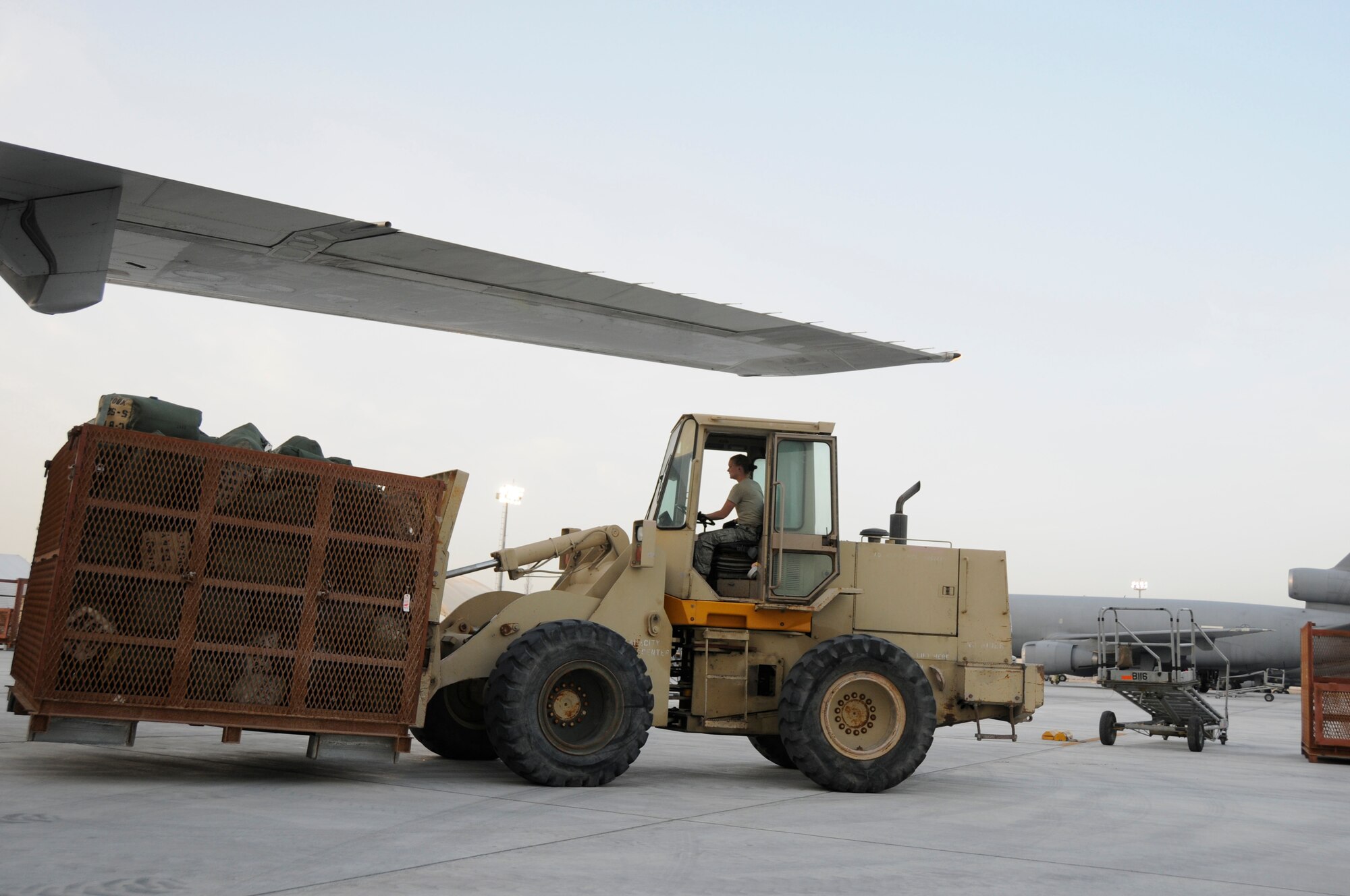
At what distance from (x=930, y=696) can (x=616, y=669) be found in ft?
8.68

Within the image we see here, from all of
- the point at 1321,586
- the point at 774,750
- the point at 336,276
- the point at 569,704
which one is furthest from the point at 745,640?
the point at 1321,586

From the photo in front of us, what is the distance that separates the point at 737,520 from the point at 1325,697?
9.71 metres

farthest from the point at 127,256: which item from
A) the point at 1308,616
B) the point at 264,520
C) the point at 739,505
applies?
the point at 1308,616

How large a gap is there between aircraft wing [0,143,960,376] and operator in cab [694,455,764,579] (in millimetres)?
1261

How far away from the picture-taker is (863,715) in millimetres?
9172

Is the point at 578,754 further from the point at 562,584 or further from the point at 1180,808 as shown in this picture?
the point at 1180,808

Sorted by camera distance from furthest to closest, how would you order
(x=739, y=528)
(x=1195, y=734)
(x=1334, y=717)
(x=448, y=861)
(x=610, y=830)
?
1. (x=1195, y=734)
2. (x=1334, y=717)
3. (x=739, y=528)
4. (x=610, y=830)
5. (x=448, y=861)

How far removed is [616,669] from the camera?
27.3 ft

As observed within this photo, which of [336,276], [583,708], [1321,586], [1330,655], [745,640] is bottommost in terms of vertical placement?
[583,708]

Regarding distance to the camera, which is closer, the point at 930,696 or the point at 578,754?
the point at 578,754

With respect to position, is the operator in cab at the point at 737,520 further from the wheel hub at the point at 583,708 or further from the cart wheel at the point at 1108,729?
the cart wheel at the point at 1108,729

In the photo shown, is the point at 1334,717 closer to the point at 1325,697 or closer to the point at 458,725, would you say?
the point at 1325,697

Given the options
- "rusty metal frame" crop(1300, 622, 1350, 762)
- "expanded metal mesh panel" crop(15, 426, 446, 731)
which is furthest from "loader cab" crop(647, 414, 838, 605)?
"rusty metal frame" crop(1300, 622, 1350, 762)

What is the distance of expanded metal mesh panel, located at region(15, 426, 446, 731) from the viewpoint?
6.86 meters
